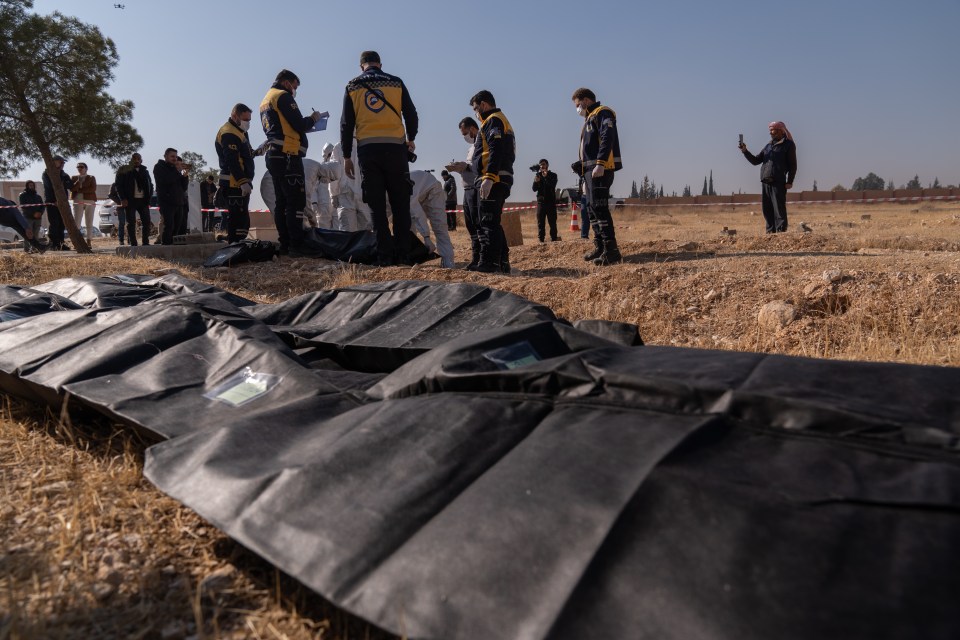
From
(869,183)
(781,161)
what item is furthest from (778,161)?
(869,183)

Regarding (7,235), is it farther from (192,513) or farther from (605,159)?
(192,513)

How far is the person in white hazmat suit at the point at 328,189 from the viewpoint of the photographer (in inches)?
428

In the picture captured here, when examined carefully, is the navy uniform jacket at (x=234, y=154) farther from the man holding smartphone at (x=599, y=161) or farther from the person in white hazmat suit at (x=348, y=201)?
the man holding smartphone at (x=599, y=161)

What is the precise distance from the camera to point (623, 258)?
8.20 metres

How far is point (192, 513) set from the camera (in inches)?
77.6

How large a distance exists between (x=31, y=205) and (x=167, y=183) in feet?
16.4

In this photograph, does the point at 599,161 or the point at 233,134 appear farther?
the point at 233,134

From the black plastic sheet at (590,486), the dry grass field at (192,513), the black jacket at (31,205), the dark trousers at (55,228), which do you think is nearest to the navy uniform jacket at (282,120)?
the dry grass field at (192,513)

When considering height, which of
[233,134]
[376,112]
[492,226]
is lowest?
[492,226]

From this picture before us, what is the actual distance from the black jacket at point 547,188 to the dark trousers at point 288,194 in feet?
21.3

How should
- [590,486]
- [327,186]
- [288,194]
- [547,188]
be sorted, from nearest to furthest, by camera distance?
[590,486]
[288,194]
[327,186]
[547,188]

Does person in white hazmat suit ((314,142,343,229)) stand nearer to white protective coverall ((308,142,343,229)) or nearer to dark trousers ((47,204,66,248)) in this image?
white protective coverall ((308,142,343,229))

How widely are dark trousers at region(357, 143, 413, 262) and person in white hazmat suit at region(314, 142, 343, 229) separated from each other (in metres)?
3.76

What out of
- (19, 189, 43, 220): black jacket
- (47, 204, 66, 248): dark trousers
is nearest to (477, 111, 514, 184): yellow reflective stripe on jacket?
(47, 204, 66, 248): dark trousers
